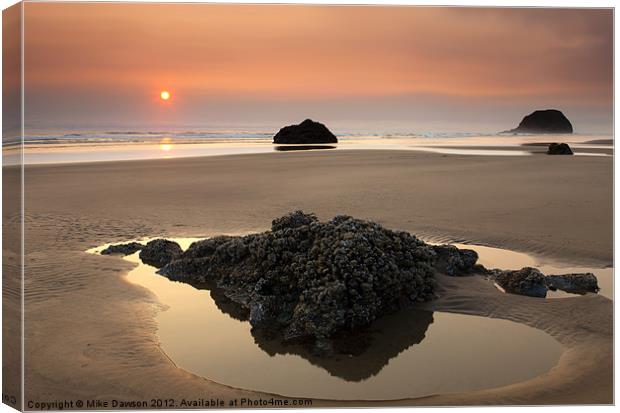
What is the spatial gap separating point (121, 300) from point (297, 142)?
15.0 metres

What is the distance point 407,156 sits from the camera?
19688 millimetres

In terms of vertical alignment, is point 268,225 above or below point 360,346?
above

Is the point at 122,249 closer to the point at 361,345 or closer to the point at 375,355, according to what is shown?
the point at 361,345

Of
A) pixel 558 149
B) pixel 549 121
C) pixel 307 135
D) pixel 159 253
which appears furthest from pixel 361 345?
pixel 307 135

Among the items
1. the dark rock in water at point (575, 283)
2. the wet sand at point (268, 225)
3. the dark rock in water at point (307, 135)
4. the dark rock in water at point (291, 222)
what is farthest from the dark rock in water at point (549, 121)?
the dark rock in water at point (307, 135)

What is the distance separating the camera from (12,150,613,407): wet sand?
4.05m

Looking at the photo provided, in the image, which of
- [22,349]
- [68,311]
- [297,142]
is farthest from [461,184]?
[22,349]

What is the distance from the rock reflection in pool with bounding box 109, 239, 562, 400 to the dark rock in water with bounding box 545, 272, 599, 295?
3.76 feet

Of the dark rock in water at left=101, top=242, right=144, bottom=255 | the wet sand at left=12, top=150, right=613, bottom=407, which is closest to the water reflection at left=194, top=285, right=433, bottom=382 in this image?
the wet sand at left=12, top=150, right=613, bottom=407

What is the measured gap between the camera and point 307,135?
20047mm

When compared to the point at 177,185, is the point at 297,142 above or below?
above

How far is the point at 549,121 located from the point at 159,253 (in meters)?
5.04

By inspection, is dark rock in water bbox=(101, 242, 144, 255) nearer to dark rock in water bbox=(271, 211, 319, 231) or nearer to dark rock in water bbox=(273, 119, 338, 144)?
dark rock in water bbox=(271, 211, 319, 231)

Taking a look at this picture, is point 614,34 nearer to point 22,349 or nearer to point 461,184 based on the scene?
point 22,349
